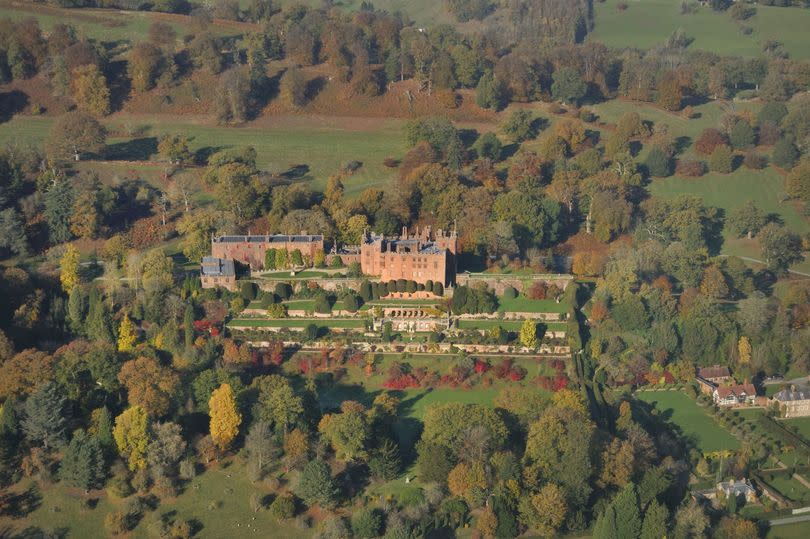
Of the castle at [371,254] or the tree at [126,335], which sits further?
the castle at [371,254]

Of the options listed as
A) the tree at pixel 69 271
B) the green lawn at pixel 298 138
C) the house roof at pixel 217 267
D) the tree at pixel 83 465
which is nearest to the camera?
the tree at pixel 83 465

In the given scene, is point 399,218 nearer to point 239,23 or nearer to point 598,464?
point 598,464

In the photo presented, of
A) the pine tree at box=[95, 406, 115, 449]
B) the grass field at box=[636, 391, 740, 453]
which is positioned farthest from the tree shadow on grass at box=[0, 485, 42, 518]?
the grass field at box=[636, 391, 740, 453]

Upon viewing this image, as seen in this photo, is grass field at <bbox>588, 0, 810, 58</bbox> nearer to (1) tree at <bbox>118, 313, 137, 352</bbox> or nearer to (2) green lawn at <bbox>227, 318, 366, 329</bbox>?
(2) green lawn at <bbox>227, 318, 366, 329</bbox>

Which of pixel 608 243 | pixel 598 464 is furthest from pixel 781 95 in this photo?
pixel 598 464

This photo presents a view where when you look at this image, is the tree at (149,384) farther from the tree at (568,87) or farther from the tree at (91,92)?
the tree at (568,87)

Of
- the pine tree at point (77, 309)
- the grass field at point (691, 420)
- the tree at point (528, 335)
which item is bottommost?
the grass field at point (691, 420)

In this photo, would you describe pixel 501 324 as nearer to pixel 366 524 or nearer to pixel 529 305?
pixel 529 305

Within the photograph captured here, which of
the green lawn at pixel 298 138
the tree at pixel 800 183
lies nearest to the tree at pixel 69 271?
the green lawn at pixel 298 138
